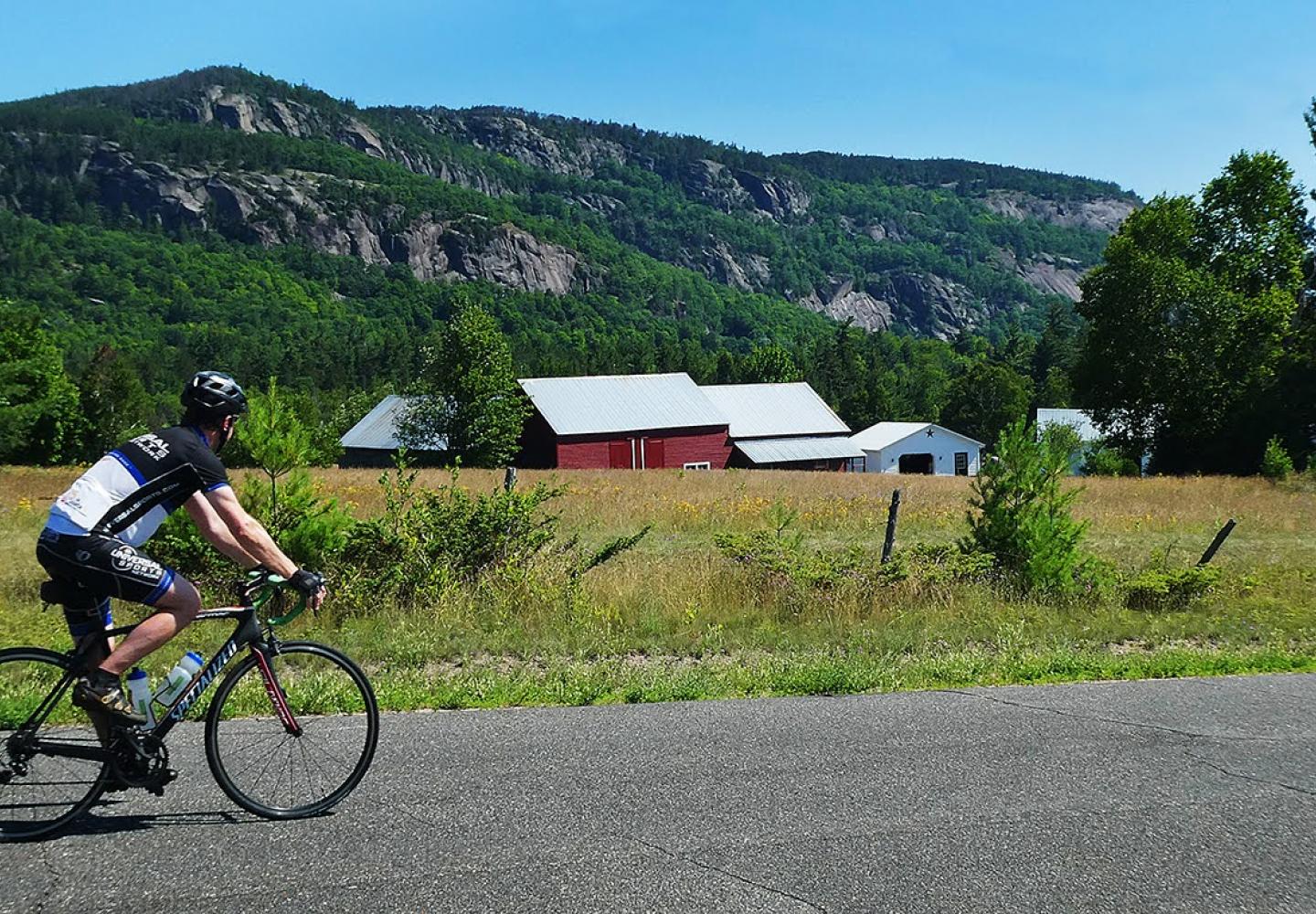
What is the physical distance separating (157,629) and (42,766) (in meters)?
0.93

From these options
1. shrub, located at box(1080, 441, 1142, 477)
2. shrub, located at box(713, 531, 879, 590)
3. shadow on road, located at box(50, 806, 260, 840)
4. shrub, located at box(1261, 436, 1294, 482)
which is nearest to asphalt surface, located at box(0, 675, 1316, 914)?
shadow on road, located at box(50, 806, 260, 840)

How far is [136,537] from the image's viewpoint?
5223mm

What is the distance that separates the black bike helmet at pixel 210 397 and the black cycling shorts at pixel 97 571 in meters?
0.73

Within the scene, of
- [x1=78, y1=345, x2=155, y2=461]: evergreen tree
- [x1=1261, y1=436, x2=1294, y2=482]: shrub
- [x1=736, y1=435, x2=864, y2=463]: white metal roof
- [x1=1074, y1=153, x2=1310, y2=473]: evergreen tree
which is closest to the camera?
[x1=1261, y1=436, x2=1294, y2=482]: shrub

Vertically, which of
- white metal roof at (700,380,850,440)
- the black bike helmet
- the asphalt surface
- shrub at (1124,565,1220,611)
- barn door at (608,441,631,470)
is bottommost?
barn door at (608,441,631,470)

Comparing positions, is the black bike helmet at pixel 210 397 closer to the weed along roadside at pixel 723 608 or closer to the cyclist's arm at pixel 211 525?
the cyclist's arm at pixel 211 525

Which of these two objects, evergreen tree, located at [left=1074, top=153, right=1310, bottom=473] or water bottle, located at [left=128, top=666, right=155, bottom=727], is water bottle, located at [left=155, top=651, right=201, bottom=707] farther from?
evergreen tree, located at [left=1074, top=153, right=1310, bottom=473]

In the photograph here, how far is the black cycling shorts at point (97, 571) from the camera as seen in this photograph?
496cm

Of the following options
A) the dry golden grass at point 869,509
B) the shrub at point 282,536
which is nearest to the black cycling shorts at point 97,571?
the shrub at point 282,536

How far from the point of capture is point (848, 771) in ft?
19.9

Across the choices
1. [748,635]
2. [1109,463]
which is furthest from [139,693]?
[1109,463]

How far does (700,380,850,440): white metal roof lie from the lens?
78438 mm

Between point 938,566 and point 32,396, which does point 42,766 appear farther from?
point 32,396

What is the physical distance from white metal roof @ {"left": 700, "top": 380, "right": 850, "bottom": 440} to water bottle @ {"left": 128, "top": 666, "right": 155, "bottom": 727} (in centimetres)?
7156
